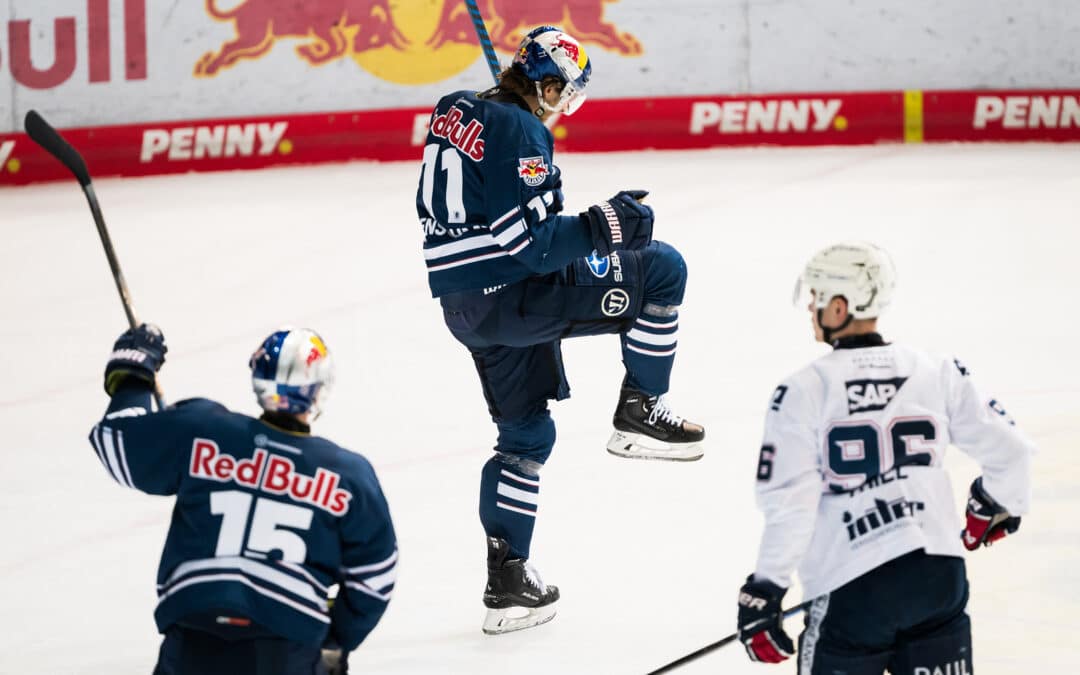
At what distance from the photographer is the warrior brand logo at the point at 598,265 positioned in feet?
15.7

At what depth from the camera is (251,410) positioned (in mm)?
6621

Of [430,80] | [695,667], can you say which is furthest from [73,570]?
[430,80]

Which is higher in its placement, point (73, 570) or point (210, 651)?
point (210, 651)

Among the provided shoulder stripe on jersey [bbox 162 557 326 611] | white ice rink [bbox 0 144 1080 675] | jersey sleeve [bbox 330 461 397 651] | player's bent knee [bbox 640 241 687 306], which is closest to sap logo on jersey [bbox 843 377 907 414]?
jersey sleeve [bbox 330 461 397 651]

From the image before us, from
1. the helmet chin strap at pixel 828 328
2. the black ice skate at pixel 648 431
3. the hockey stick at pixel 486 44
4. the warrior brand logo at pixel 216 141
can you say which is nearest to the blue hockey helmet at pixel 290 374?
the helmet chin strap at pixel 828 328

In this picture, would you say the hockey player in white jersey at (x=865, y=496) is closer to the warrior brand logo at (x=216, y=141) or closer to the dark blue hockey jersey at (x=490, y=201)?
the dark blue hockey jersey at (x=490, y=201)

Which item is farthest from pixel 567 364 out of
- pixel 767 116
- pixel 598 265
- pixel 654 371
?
pixel 767 116

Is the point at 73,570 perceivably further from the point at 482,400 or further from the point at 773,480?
the point at 773,480

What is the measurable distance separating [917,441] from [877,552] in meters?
0.22

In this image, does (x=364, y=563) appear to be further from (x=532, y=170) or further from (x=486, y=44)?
(x=486, y=44)

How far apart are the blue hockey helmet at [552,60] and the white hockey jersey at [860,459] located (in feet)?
5.34

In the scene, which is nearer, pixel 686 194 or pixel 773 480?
pixel 773 480

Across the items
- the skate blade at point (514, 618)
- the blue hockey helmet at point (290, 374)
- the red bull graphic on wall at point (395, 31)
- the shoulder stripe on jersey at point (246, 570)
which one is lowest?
the skate blade at point (514, 618)

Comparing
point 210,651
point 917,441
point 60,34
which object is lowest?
point 210,651
